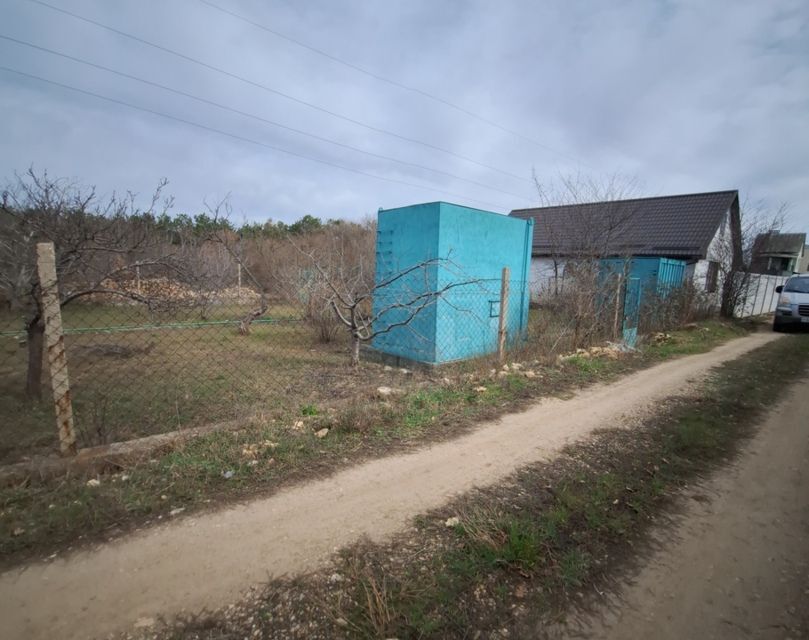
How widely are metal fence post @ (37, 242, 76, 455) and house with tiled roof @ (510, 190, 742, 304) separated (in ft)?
37.4

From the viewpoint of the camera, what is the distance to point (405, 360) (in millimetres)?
7371

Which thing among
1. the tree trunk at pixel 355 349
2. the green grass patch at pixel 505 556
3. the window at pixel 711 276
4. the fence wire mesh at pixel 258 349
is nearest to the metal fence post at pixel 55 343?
the fence wire mesh at pixel 258 349

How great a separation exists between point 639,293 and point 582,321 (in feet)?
10.8

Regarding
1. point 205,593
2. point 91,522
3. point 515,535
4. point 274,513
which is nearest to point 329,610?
point 205,593

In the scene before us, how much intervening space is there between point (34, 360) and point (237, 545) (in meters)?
5.13

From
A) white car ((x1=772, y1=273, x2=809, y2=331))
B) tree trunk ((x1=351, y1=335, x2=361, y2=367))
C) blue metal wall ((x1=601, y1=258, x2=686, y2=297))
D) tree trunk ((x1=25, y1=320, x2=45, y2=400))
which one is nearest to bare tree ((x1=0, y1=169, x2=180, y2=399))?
tree trunk ((x1=25, y1=320, x2=45, y2=400))

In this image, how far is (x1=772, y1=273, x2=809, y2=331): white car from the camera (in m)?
11.3

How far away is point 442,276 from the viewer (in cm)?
676

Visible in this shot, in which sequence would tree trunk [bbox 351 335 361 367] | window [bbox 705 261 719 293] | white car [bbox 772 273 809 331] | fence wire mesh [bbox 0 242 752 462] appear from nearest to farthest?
fence wire mesh [bbox 0 242 752 462] < tree trunk [bbox 351 335 361 367] < white car [bbox 772 273 809 331] < window [bbox 705 261 719 293]

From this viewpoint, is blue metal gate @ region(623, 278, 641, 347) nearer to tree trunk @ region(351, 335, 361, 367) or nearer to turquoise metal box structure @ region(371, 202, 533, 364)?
turquoise metal box structure @ region(371, 202, 533, 364)

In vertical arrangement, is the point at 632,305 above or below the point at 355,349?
above

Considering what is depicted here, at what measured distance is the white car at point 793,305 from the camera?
37.0 ft

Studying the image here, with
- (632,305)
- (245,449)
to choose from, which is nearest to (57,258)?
(245,449)

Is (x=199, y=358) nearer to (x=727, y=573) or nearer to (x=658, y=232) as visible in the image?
(x=727, y=573)
